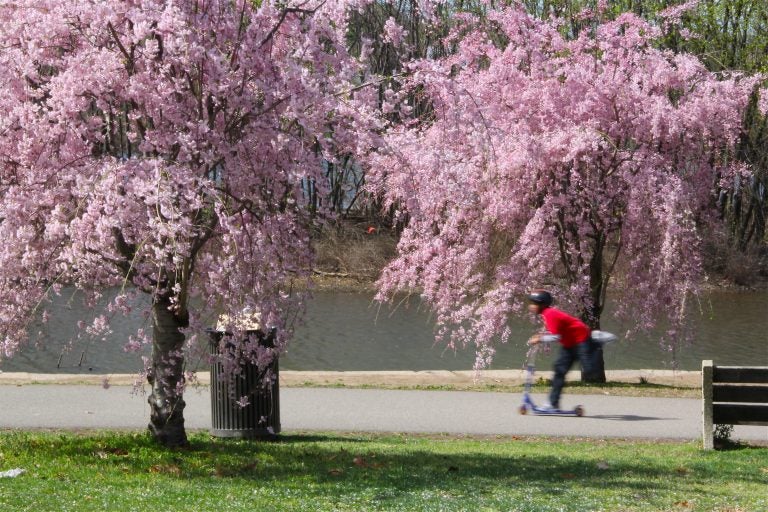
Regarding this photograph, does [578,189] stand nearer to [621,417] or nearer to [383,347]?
[621,417]

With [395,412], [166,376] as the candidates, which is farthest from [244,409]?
[395,412]

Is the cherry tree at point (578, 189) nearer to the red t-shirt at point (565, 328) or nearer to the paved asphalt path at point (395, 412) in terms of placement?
the paved asphalt path at point (395, 412)

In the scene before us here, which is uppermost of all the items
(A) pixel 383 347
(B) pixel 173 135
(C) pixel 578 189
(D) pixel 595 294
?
(C) pixel 578 189

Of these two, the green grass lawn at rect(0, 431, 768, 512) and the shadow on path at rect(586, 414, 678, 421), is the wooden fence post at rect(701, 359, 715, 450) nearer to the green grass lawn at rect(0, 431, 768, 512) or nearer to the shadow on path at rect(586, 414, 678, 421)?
the green grass lawn at rect(0, 431, 768, 512)

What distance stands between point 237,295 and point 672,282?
32.1 ft

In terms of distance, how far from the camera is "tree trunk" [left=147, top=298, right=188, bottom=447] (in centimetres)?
1072

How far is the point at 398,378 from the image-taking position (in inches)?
692

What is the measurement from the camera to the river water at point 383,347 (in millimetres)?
22203

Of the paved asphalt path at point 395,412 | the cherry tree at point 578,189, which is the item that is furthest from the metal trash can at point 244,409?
the cherry tree at point 578,189

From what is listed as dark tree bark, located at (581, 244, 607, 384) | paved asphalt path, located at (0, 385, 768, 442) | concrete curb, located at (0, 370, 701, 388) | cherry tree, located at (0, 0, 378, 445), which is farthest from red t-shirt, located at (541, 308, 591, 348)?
dark tree bark, located at (581, 244, 607, 384)

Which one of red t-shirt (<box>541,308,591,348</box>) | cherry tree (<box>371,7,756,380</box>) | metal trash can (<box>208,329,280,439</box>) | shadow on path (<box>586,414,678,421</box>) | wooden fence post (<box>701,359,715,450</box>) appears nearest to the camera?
red t-shirt (<box>541,308,591,348</box>)

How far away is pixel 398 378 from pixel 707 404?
6486 millimetres

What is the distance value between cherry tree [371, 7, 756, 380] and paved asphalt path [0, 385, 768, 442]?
1861mm

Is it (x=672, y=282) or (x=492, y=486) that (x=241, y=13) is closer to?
(x=492, y=486)
